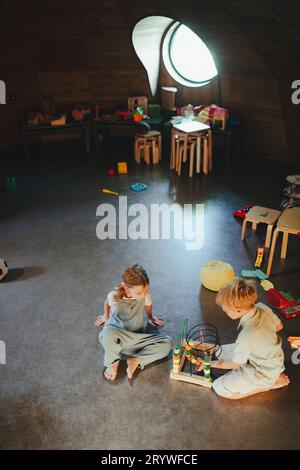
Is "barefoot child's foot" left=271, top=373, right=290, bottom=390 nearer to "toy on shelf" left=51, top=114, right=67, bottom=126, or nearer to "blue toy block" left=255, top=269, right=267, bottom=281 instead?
"blue toy block" left=255, top=269, right=267, bottom=281

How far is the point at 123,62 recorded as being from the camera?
910 centimetres

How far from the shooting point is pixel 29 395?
4160 mm

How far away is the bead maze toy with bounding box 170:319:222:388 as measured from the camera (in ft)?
13.9

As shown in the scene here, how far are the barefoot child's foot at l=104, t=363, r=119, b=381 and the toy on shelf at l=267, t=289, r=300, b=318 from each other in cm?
183

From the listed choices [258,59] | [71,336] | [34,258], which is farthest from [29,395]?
[258,59]

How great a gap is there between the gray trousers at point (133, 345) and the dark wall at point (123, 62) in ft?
14.6

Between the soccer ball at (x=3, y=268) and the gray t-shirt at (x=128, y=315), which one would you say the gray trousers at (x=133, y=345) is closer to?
the gray t-shirt at (x=128, y=315)

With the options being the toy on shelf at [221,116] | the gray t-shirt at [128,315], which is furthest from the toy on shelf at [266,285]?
the toy on shelf at [221,116]

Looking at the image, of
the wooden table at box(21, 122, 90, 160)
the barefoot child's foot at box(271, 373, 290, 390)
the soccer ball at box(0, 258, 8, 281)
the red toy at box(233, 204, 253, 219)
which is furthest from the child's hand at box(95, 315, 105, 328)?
the wooden table at box(21, 122, 90, 160)

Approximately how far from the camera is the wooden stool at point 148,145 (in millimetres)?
8636

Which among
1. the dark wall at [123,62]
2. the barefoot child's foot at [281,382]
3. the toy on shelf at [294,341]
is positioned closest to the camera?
the barefoot child's foot at [281,382]

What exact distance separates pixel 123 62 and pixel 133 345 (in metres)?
6.21

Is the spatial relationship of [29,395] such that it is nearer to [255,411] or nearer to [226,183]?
[255,411]
